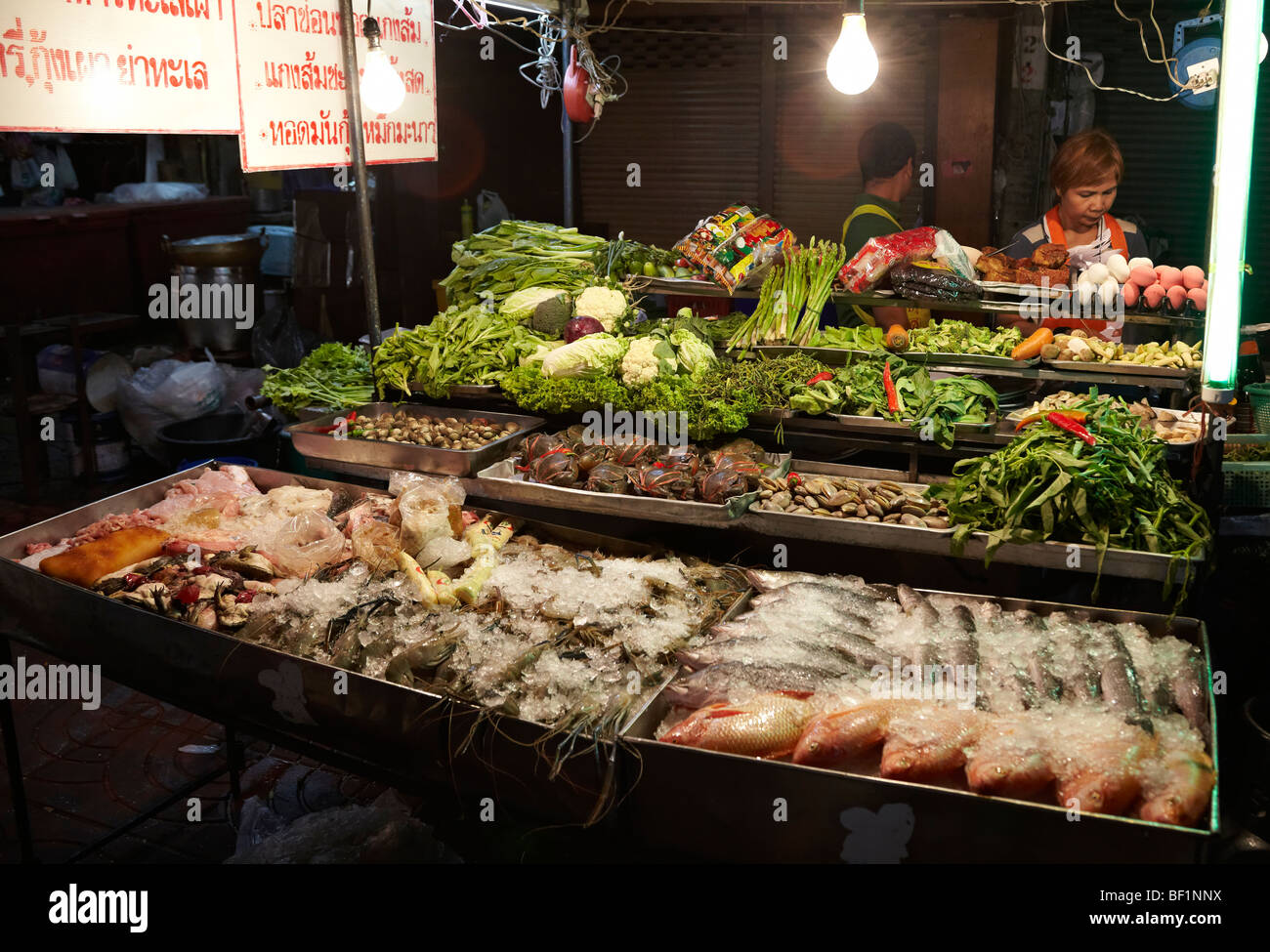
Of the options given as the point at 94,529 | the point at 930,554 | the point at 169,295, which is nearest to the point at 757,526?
the point at 930,554

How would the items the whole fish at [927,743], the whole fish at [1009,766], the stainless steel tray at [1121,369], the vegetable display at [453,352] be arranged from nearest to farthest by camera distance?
the whole fish at [1009,766] < the whole fish at [927,743] < the stainless steel tray at [1121,369] < the vegetable display at [453,352]

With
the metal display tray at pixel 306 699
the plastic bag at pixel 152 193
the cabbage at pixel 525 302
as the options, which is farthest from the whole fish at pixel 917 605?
the plastic bag at pixel 152 193

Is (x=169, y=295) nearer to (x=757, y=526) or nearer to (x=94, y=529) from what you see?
(x=94, y=529)

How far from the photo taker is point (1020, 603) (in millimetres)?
3402

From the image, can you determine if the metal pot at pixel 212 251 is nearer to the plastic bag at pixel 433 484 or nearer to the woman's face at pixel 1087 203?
the plastic bag at pixel 433 484

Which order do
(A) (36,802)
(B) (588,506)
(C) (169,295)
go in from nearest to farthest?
(B) (588,506) < (A) (36,802) < (C) (169,295)

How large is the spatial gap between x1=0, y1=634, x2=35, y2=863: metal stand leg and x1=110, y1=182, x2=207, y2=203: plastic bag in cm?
973

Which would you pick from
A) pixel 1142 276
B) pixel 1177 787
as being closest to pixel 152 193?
pixel 1142 276

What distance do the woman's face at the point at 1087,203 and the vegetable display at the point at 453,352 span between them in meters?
3.32

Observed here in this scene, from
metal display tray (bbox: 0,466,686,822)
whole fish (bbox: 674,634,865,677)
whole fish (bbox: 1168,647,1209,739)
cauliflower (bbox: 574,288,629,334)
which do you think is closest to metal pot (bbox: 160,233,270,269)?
cauliflower (bbox: 574,288,629,334)

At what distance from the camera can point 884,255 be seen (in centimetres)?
471

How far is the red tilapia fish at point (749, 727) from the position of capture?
2.71 m

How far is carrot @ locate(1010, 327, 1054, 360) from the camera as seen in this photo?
4457mm
